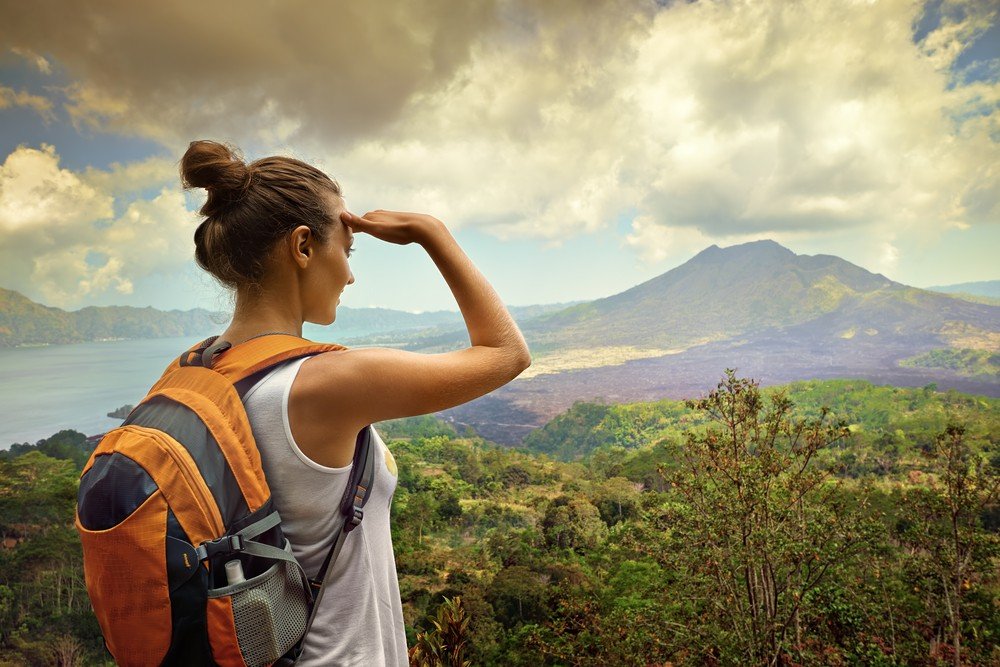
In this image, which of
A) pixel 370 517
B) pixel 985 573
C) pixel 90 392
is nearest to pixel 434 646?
pixel 370 517

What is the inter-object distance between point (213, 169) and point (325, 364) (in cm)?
28

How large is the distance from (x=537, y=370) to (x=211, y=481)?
7282 centimetres

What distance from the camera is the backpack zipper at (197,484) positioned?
1.41ft

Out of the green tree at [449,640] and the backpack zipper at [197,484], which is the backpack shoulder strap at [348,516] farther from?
the green tree at [449,640]

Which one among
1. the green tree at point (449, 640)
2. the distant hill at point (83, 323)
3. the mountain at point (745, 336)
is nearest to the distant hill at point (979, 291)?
the mountain at point (745, 336)

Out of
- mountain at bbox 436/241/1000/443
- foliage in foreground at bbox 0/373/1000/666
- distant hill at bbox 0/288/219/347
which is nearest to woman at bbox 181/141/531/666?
foliage in foreground at bbox 0/373/1000/666

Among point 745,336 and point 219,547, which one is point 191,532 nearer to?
point 219,547

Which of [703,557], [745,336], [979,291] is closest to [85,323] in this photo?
[703,557]

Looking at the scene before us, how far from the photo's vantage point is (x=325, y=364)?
0.46 metres

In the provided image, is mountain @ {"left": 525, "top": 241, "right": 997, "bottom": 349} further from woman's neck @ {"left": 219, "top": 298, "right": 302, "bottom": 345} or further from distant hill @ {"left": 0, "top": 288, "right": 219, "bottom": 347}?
woman's neck @ {"left": 219, "top": 298, "right": 302, "bottom": 345}

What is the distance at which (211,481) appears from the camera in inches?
17.2

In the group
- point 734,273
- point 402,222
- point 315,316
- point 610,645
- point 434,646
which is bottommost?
point 610,645

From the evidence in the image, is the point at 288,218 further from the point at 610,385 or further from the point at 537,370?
the point at 537,370

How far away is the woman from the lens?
1.52 feet
